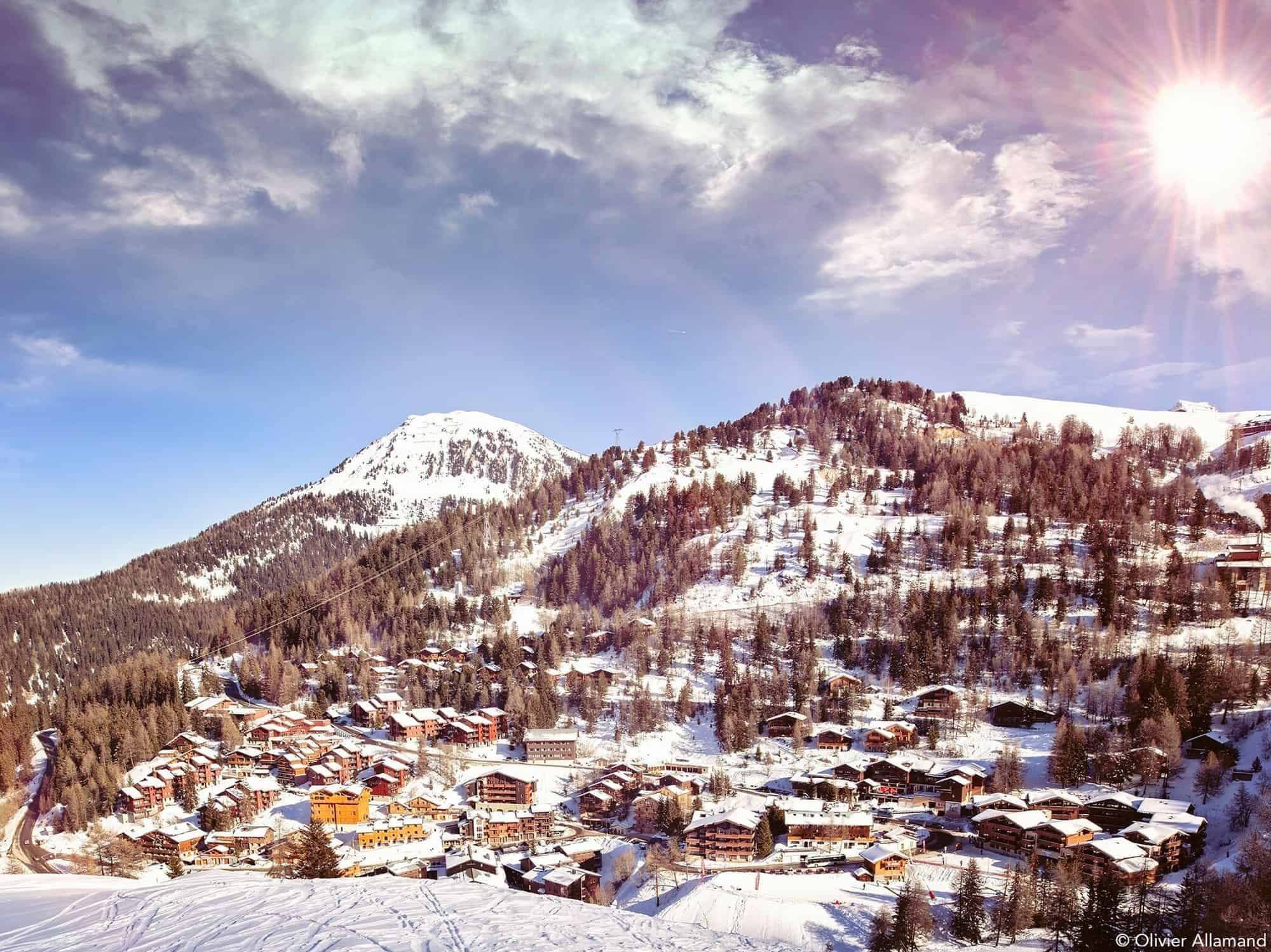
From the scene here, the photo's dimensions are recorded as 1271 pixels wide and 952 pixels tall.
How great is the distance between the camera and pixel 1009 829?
114 feet

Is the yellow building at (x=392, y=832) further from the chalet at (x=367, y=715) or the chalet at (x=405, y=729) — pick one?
the chalet at (x=367, y=715)

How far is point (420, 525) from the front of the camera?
9244cm

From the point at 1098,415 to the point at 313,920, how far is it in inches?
5427

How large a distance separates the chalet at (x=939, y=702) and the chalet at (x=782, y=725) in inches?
319

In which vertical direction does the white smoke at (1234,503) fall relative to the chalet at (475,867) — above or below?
above

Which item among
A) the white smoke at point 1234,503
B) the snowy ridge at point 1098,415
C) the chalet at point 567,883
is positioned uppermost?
the snowy ridge at point 1098,415

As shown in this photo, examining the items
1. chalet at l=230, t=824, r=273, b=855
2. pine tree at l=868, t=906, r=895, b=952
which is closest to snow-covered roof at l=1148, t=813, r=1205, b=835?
pine tree at l=868, t=906, r=895, b=952

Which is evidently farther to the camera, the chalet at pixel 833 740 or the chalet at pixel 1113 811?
the chalet at pixel 833 740

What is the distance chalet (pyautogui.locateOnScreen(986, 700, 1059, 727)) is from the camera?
48.2 meters

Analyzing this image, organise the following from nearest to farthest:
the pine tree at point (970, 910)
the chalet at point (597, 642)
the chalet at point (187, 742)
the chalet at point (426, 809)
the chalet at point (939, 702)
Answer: the pine tree at point (970, 910) < the chalet at point (426, 809) < the chalet at point (939, 702) < the chalet at point (187, 742) < the chalet at point (597, 642)

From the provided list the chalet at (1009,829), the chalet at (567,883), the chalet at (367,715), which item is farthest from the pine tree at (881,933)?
the chalet at (367,715)

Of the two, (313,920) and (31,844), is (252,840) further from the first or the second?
(313,920)

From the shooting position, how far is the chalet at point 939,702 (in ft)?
164

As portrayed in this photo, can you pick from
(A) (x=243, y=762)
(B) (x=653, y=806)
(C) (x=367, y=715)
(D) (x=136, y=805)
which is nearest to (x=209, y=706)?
(A) (x=243, y=762)
